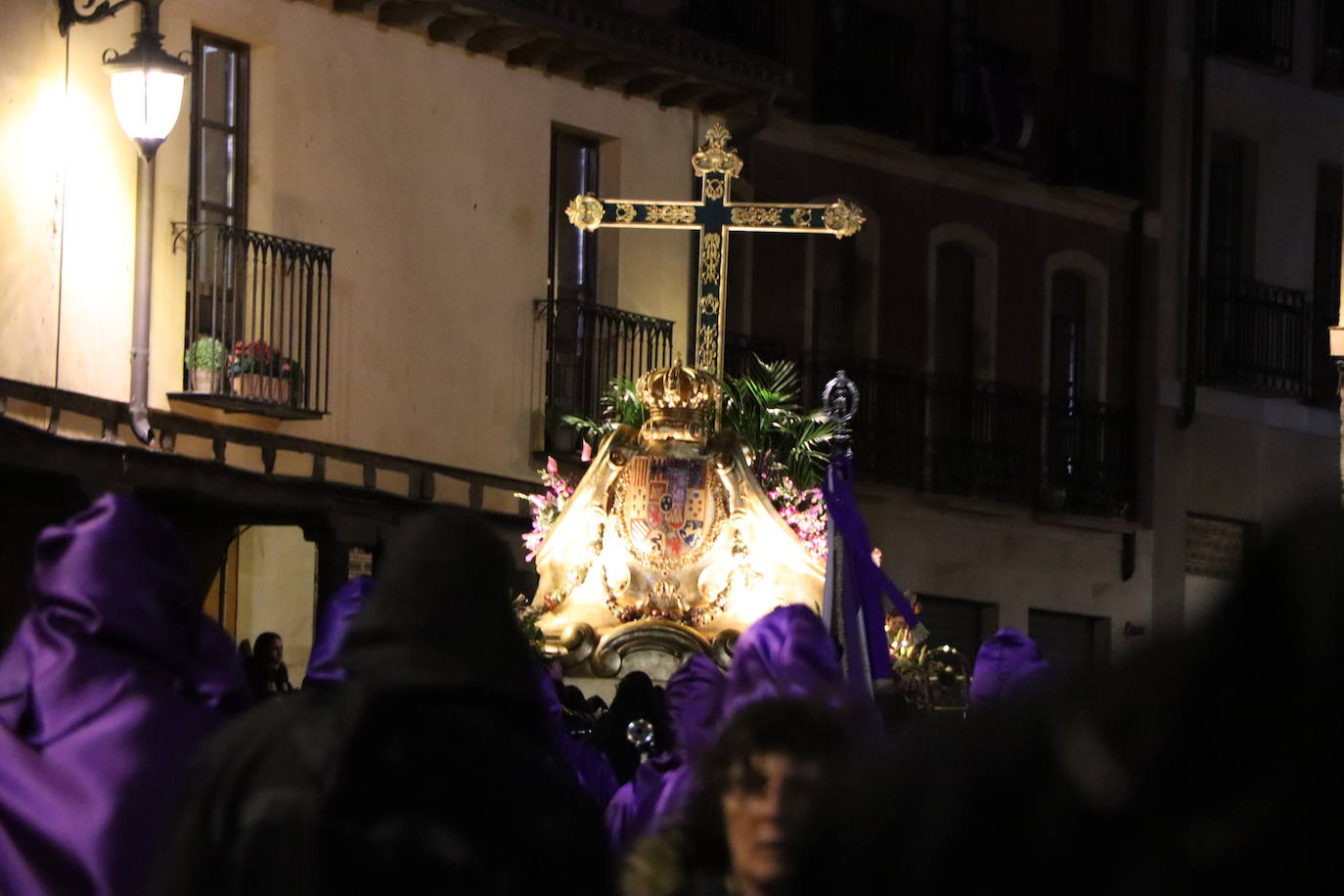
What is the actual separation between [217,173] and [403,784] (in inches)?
626

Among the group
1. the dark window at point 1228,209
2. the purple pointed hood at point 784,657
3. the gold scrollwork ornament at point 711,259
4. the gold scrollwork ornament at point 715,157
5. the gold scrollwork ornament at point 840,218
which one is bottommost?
the purple pointed hood at point 784,657

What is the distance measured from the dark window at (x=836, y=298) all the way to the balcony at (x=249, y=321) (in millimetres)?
6821

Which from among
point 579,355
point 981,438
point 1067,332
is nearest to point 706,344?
point 579,355

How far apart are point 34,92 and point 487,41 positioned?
4.38m

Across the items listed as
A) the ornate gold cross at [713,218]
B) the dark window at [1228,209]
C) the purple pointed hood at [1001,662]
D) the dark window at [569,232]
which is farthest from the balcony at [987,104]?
the purple pointed hood at [1001,662]

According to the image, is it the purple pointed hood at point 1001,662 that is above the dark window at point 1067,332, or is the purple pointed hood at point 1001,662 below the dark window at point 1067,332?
below

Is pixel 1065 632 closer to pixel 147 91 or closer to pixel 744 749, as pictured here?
pixel 147 91

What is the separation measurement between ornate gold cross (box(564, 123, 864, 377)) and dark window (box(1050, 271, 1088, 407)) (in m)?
13.0

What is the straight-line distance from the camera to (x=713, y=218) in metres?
14.6

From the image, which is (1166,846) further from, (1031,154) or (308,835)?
(1031,154)

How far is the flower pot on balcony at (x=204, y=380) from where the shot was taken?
718 inches

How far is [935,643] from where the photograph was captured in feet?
81.3

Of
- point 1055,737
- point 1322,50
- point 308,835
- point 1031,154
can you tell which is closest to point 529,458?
point 1031,154

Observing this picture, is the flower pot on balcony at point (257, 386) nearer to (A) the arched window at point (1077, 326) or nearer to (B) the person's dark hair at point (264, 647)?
(B) the person's dark hair at point (264, 647)
